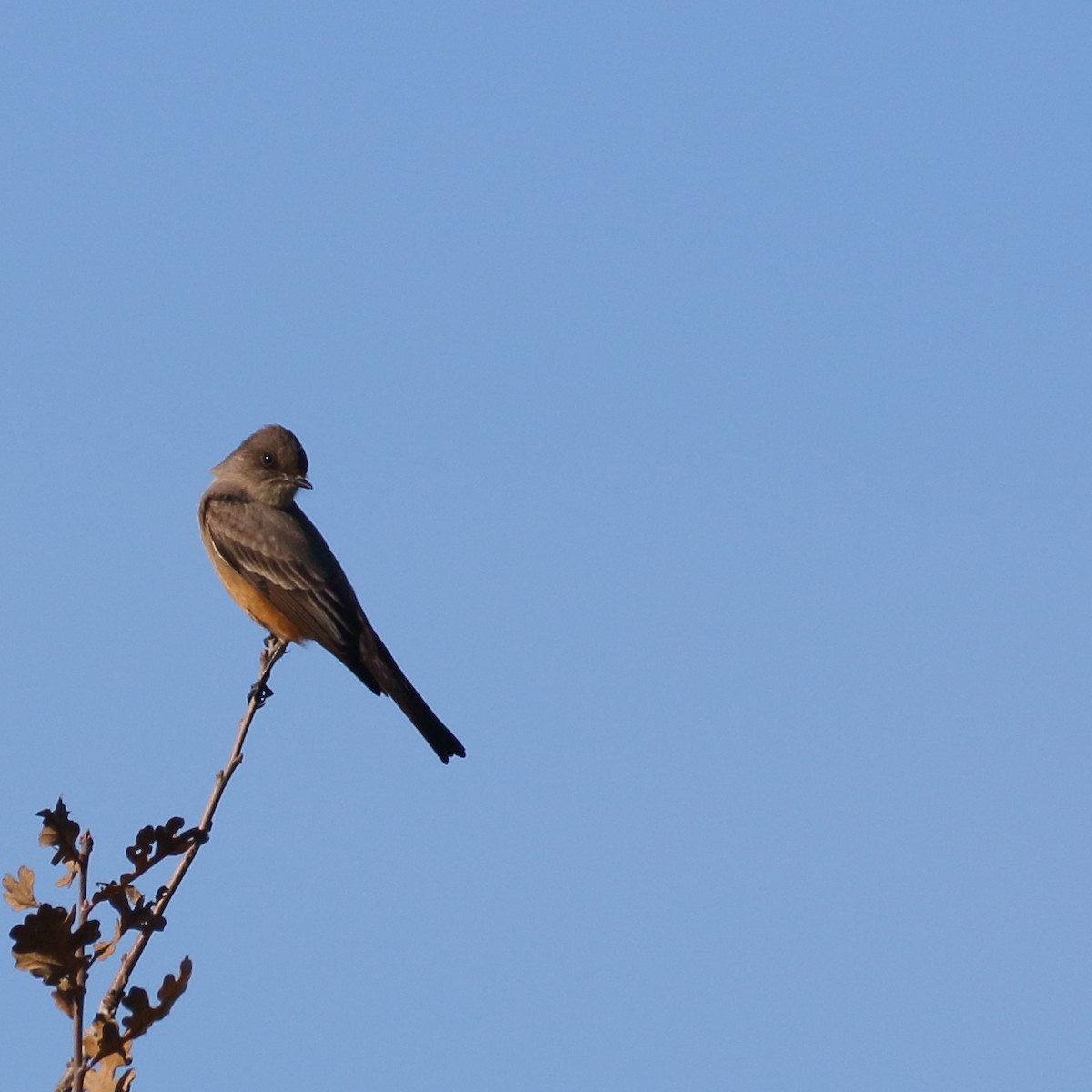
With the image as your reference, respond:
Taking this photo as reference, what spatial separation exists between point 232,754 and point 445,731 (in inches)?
274

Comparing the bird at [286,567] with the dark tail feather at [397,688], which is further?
the bird at [286,567]

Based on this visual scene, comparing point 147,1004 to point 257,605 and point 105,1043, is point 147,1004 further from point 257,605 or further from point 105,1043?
point 257,605

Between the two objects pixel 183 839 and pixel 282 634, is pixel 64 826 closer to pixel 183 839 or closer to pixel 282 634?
pixel 183 839

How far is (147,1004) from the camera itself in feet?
11.4

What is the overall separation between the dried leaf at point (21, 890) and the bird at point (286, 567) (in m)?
8.08

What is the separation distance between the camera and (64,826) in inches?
149

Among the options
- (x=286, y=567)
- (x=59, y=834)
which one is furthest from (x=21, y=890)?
(x=286, y=567)

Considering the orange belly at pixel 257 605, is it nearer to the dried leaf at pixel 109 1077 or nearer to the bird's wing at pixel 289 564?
the bird's wing at pixel 289 564

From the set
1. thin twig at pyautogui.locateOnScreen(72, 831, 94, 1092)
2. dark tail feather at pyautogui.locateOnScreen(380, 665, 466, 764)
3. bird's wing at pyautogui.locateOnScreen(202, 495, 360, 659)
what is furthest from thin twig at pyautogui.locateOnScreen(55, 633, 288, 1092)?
bird's wing at pyautogui.locateOnScreen(202, 495, 360, 659)

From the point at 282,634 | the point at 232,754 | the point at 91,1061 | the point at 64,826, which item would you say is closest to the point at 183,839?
the point at 64,826

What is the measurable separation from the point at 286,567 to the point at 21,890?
9.36 m

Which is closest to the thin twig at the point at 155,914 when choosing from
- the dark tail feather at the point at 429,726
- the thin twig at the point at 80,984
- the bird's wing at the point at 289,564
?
the thin twig at the point at 80,984

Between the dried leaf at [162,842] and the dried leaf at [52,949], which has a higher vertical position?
the dried leaf at [162,842]

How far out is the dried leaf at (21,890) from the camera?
369 cm
